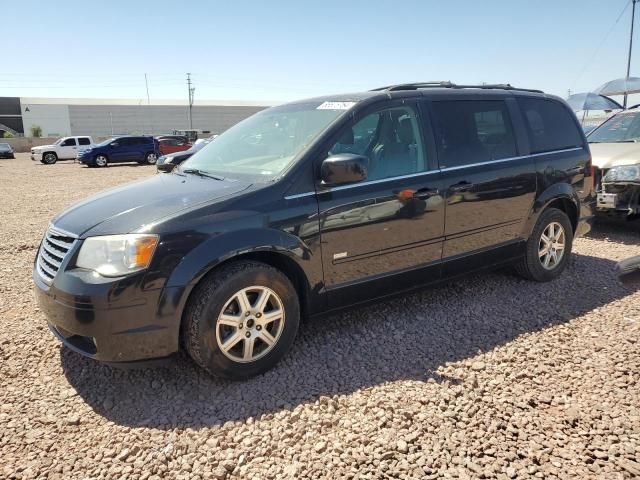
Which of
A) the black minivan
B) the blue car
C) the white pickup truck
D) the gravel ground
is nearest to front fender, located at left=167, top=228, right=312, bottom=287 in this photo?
the black minivan

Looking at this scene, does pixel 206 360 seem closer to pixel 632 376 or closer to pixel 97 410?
pixel 97 410

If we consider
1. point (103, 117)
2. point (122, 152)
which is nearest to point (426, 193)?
point (122, 152)

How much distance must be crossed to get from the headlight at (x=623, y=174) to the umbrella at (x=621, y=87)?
15472 millimetres

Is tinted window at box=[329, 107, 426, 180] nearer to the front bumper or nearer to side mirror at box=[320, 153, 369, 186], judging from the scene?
side mirror at box=[320, 153, 369, 186]

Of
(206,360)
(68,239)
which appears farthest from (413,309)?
(68,239)

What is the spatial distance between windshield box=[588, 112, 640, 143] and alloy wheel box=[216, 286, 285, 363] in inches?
269

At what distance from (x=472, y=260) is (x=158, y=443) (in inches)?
113

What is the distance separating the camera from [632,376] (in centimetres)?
314

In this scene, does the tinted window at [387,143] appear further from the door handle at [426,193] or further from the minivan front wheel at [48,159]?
the minivan front wheel at [48,159]

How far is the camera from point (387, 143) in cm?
371

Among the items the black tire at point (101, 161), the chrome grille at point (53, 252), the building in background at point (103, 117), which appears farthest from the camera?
the building in background at point (103, 117)

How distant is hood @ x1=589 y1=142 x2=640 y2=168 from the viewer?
6613 mm

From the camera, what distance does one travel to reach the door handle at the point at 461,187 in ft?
12.9

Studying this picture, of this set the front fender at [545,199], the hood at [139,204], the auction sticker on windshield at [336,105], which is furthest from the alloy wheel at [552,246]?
the hood at [139,204]
